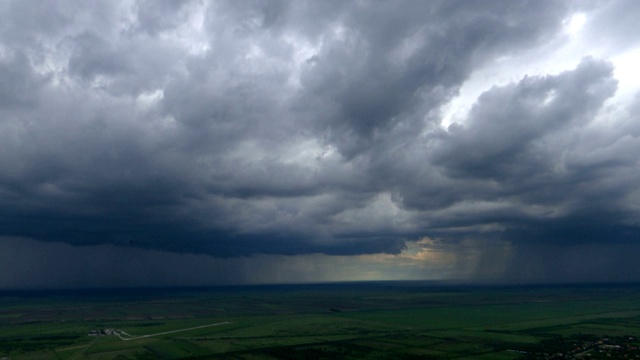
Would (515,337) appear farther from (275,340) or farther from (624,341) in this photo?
(275,340)

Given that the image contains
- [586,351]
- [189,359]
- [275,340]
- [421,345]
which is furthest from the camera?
[275,340]

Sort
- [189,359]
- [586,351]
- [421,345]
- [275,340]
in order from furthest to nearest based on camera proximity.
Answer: [275,340] → [421,345] → [586,351] → [189,359]

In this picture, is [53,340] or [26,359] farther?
[53,340]

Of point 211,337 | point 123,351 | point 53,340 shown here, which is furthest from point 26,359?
point 211,337

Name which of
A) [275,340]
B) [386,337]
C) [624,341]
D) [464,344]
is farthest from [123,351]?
[624,341]

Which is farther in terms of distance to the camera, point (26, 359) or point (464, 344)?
point (464, 344)

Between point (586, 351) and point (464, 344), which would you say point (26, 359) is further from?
point (586, 351)

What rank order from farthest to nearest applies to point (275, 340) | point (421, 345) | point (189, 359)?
point (275, 340), point (421, 345), point (189, 359)
